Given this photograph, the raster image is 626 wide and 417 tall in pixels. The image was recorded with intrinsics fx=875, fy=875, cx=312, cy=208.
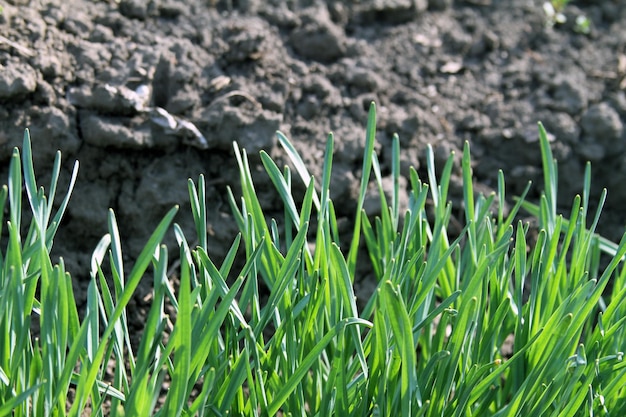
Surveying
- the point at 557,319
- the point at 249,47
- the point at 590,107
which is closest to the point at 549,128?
the point at 590,107

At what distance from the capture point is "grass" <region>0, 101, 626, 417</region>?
1277 millimetres

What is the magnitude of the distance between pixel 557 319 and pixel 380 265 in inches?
20.9

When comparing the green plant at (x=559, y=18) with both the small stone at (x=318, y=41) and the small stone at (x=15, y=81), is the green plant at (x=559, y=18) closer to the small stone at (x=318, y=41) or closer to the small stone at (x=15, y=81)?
the small stone at (x=318, y=41)

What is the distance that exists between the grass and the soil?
22.2 inches

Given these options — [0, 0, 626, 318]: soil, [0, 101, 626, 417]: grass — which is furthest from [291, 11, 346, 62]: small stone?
[0, 101, 626, 417]: grass

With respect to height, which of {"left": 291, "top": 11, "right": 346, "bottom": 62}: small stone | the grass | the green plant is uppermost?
the green plant

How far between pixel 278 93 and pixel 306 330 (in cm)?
98

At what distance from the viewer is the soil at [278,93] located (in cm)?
215

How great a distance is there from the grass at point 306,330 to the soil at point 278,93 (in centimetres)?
56

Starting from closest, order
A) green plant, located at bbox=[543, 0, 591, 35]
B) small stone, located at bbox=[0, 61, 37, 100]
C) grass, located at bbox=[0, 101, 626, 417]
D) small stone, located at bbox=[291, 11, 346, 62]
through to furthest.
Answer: grass, located at bbox=[0, 101, 626, 417], small stone, located at bbox=[0, 61, 37, 100], small stone, located at bbox=[291, 11, 346, 62], green plant, located at bbox=[543, 0, 591, 35]

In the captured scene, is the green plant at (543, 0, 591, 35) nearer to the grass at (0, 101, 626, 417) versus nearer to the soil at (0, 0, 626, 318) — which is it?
the soil at (0, 0, 626, 318)

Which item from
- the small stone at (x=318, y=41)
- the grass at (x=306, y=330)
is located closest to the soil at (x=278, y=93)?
the small stone at (x=318, y=41)

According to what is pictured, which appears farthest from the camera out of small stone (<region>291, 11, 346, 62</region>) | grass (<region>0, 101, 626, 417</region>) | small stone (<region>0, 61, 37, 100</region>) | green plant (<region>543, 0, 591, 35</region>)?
green plant (<region>543, 0, 591, 35</region>)

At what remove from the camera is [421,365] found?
173cm
